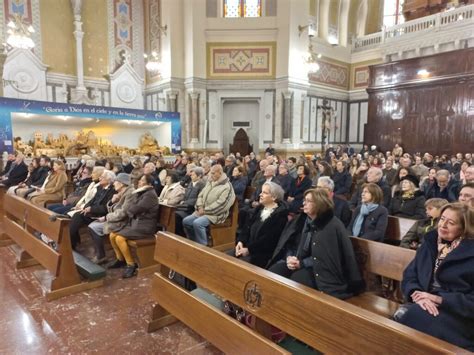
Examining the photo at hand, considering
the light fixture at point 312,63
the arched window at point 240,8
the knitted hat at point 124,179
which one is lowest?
the knitted hat at point 124,179

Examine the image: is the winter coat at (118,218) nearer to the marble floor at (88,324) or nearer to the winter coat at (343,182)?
the marble floor at (88,324)

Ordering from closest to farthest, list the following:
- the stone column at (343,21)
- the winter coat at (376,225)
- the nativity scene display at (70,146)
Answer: the winter coat at (376,225) → the nativity scene display at (70,146) → the stone column at (343,21)

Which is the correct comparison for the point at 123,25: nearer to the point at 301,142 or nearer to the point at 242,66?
the point at 242,66

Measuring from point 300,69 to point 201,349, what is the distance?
46.1 ft

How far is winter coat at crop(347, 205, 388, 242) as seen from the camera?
11.1ft

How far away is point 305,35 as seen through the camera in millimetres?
14828

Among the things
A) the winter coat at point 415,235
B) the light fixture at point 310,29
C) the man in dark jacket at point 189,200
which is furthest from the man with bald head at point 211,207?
the light fixture at point 310,29

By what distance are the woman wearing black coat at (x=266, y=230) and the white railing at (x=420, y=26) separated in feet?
45.3

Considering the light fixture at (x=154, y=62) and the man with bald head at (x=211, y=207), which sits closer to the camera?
the man with bald head at (x=211, y=207)

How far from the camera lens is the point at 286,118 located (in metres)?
14.7

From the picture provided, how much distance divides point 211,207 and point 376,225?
211 centimetres

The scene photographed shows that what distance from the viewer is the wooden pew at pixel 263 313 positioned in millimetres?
1299

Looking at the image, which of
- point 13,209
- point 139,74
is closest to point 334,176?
point 13,209

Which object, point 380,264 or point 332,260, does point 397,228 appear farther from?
point 332,260
